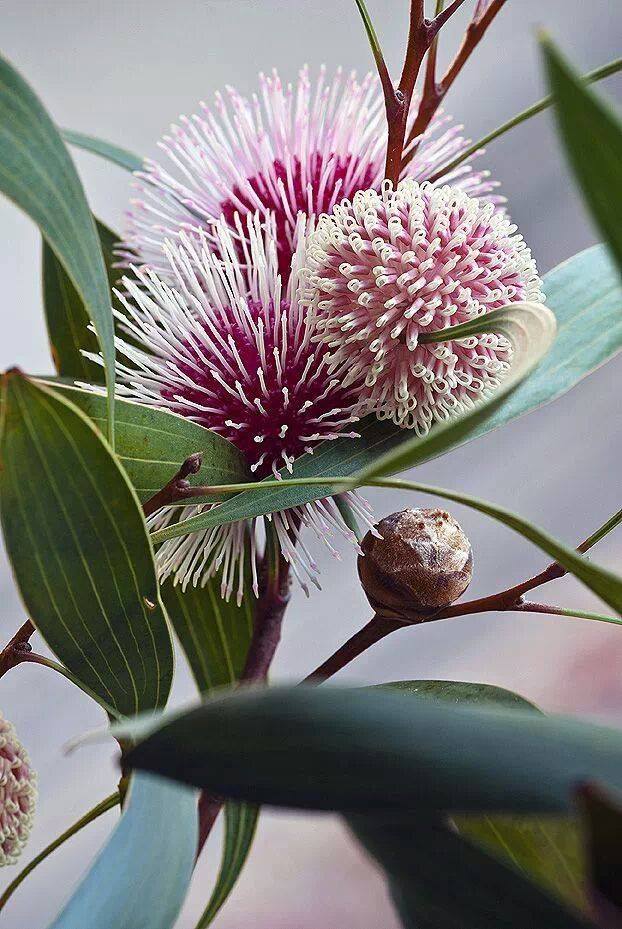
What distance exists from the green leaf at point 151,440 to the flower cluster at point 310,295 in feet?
0.05

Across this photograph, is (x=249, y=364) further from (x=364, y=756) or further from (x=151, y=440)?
(x=364, y=756)

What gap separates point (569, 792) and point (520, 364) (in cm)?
10

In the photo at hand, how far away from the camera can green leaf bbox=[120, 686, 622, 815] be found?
153 mm

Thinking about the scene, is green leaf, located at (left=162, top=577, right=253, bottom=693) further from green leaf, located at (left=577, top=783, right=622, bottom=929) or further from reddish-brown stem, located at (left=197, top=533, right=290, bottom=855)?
green leaf, located at (left=577, top=783, right=622, bottom=929)

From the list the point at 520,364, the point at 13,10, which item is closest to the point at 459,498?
the point at 520,364

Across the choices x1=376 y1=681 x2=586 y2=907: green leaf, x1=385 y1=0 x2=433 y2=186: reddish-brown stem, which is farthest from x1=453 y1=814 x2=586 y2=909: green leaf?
x1=385 y1=0 x2=433 y2=186: reddish-brown stem

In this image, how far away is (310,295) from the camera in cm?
30

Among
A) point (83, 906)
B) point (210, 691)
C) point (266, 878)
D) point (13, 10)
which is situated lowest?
point (266, 878)

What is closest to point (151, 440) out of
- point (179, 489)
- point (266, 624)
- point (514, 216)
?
point (179, 489)

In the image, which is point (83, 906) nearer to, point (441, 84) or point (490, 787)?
point (490, 787)

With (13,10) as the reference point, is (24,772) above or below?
below

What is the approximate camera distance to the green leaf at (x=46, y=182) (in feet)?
0.73

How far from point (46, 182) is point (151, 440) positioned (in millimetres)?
90

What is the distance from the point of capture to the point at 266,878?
2.94 ft
